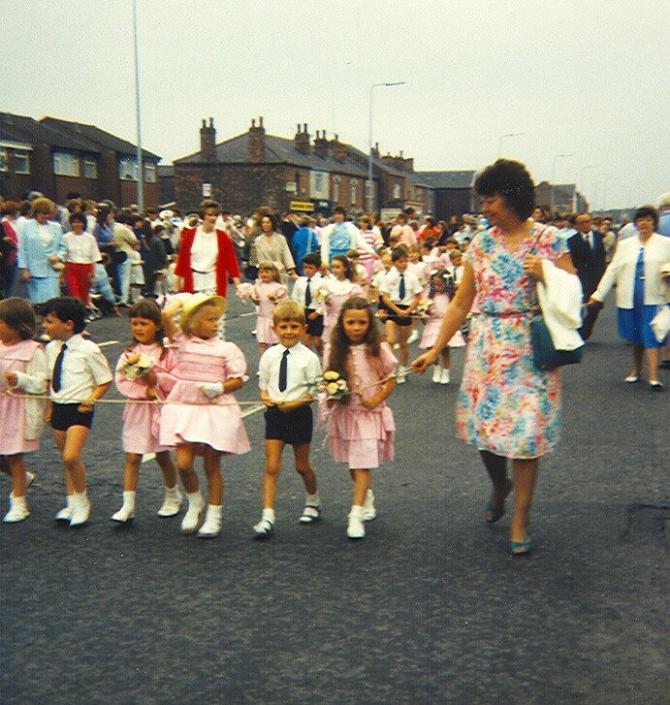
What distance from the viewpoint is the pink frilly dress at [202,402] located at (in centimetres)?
556

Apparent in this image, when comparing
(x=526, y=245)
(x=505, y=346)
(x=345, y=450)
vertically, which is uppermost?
(x=526, y=245)

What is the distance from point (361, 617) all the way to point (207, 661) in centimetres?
75

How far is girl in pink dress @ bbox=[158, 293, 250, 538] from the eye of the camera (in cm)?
557

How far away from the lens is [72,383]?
230 inches

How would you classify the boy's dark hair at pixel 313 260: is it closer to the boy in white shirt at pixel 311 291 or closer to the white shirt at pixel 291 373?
the boy in white shirt at pixel 311 291

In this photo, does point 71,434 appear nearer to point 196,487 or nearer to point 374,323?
point 196,487

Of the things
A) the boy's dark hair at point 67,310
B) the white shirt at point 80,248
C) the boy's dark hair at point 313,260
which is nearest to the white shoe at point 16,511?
the boy's dark hair at point 67,310

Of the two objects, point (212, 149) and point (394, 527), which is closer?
point (394, 527)

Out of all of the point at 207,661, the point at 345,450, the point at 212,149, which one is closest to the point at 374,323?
the point at 345,450

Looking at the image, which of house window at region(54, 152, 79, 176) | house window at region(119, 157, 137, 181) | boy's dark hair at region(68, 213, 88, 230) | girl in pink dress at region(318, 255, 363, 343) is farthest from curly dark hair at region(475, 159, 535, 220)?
house window at region(119, 157, 137, 181)

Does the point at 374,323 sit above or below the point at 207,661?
above

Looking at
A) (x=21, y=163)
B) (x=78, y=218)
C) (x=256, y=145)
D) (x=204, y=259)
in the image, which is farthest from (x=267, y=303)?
(x=256, y=145)

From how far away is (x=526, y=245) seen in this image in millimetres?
5184

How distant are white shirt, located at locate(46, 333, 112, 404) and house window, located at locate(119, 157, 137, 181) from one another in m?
59.7
